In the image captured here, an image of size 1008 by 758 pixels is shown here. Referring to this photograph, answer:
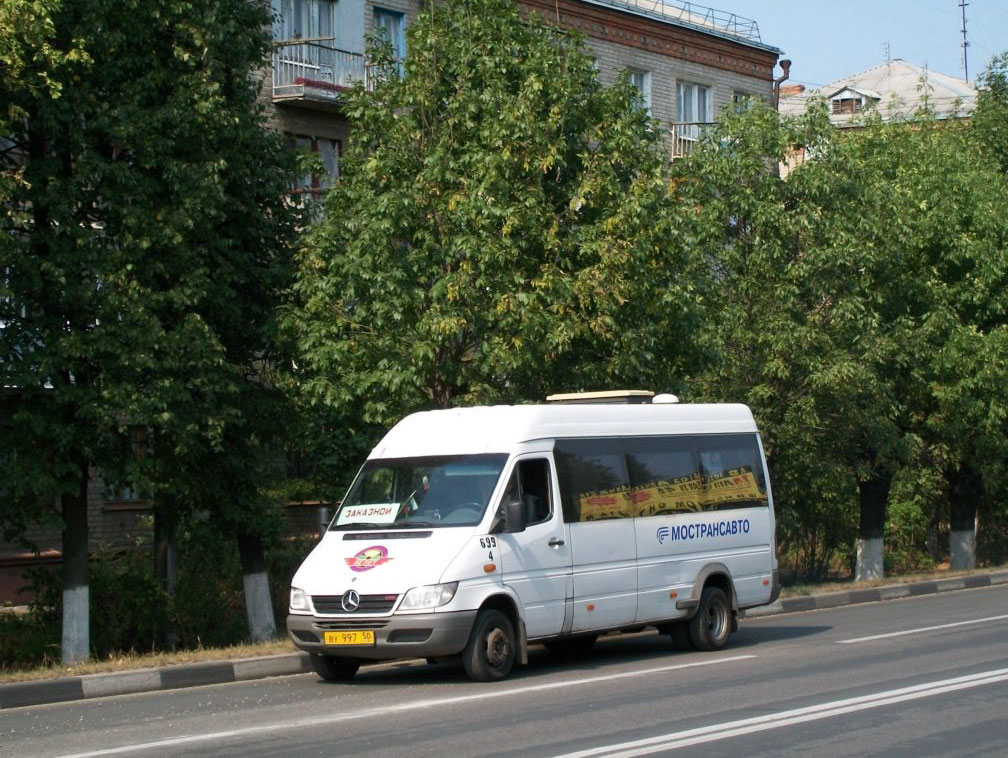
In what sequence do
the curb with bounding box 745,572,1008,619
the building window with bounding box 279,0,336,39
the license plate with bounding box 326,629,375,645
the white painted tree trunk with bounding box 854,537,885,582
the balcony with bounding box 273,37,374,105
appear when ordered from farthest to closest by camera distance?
1. the white painted tree trunk with bounding box 854,537,885,582
2. the building window with bounding box 279,0,336,39
3. the balcony with bounding box 273,37,374,105
4. the curb with bounding box 745,572,1008,619
5. the license plate with bounding box 326,629,375,645

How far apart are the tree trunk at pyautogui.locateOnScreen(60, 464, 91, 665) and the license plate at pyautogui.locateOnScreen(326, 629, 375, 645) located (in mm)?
6170

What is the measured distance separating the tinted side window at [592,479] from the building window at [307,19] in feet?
56.4

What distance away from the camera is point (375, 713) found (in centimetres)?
1072

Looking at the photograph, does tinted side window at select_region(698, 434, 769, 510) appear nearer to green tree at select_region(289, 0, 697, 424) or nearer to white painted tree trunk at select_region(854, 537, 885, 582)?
green tree at select_region(289, 0, 697, 424)

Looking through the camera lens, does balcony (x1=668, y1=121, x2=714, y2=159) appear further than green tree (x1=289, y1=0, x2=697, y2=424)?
Yes

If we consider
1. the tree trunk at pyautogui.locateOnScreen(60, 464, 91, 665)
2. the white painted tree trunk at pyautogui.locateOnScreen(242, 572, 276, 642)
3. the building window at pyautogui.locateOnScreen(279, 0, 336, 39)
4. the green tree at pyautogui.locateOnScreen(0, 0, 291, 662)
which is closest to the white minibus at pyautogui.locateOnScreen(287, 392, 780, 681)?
the green tree at pyautogui.locateOnScreen(0, 0, 291, 662)

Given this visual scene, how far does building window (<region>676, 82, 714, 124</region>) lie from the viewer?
39.1 m

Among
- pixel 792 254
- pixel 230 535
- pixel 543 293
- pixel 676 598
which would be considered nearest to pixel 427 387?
pixel 543 293

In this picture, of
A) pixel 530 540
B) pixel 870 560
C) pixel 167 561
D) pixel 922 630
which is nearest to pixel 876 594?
pixel 922 630

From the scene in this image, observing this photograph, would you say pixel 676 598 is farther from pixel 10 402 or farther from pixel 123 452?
pixel 10 402

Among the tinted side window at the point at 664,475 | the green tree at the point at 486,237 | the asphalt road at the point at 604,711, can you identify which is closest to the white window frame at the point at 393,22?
the green tree at the point at 486,237

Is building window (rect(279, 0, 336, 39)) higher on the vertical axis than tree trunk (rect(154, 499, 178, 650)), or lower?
Answer: higher

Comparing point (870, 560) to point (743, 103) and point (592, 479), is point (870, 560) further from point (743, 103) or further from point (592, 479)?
point (592, 479)

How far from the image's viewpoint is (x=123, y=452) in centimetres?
1775
